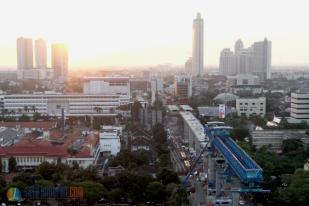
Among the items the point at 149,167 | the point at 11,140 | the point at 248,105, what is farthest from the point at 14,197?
the point at 248,105

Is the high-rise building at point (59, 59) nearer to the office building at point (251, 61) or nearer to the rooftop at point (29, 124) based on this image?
the office building at point (251, 61)

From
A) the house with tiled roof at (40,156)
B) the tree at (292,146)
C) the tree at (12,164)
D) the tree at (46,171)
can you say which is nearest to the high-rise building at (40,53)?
the house with tiled roof at (40,156)

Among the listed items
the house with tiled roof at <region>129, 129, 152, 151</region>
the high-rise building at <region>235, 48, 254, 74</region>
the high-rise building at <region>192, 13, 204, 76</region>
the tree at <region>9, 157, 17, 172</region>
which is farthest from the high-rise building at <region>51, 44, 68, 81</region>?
the tree at <region>9, 157, 17, 172</region>

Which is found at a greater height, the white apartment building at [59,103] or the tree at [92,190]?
the white apartment building at [59,103]

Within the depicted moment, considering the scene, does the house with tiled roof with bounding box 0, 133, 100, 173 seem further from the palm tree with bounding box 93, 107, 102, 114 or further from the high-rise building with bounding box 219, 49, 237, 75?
the high-rise building with bounding box 219, 49, 237, 75

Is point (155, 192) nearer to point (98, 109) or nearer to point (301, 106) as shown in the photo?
point (301, 106)

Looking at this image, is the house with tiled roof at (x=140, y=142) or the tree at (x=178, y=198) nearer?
the tree at (x=178, y=198)

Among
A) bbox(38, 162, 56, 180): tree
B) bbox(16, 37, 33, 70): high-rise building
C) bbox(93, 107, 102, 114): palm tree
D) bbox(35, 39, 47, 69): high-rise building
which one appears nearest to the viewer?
bbox(38, 162, 56, 180): tree
